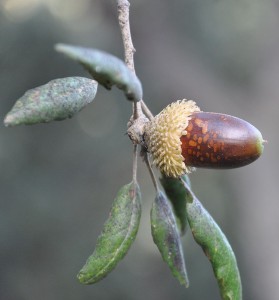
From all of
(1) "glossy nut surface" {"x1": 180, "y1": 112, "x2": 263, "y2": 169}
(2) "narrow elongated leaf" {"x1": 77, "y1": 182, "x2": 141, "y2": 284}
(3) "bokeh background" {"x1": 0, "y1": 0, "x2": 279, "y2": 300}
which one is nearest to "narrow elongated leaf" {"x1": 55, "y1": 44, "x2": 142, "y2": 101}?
(1) "glossy nut surface" {"x1": 180, "y1": 112, "x2": 263, "y2": 169}

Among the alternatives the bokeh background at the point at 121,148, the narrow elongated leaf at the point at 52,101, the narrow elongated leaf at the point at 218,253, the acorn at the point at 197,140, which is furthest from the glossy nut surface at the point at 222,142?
the bokeh background at the point at 121,148

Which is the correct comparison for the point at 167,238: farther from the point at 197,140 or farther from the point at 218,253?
the point at 197,140

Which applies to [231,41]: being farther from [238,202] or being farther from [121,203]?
[121,203]

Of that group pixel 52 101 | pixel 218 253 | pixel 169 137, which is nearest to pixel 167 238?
pixel 218 253

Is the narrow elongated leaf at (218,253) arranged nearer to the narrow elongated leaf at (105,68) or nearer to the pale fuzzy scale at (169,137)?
the pale fuzzy scale at (169,137)

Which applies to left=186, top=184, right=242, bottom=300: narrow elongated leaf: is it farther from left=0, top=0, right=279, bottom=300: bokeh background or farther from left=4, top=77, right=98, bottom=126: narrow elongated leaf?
left=0, top=0, right=279, bottom=300: bokeh background
